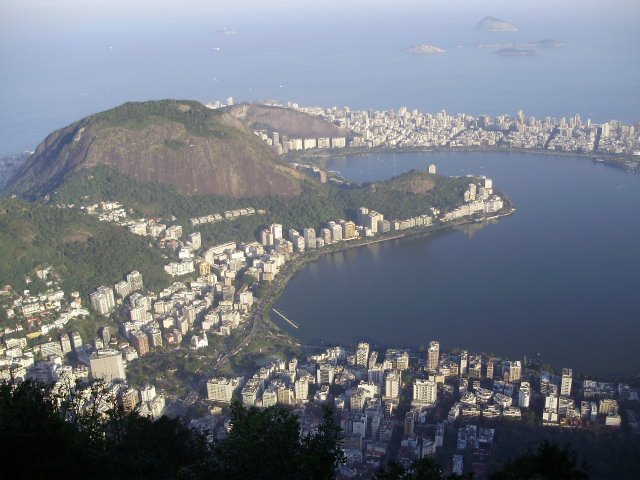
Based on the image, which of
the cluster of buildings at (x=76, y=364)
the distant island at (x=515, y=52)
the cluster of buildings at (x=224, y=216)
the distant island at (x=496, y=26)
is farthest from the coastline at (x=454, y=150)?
the distant island at (x=496, y=26)

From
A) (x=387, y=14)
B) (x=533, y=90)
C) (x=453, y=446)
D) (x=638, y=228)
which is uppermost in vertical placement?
(x=387, y=14)

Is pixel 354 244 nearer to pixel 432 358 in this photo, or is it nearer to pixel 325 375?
pixel 432 358

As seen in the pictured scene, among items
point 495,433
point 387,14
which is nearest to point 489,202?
point 495,433

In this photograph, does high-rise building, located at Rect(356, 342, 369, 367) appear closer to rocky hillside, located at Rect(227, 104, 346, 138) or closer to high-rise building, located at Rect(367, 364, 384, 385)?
high-rise building, located at Rect(367, 364, 384, 385)

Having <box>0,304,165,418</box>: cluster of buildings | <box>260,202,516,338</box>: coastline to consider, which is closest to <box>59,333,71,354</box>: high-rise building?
<box>0,304,165,418</box>: cluster of buildings

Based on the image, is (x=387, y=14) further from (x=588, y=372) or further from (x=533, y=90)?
(x=588, y=372)

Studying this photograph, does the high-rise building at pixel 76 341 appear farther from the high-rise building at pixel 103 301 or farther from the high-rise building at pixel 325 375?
the high-rise building at pixel 325 375

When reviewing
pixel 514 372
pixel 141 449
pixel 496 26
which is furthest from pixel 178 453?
pixel 496 26
